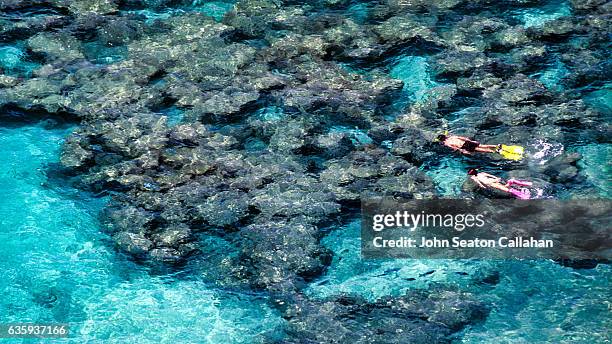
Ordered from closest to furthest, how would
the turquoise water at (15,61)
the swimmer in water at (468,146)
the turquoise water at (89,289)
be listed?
the turquoise water at (89,289) → the swimmer in water at (468,146) → the turquoise water at (15,61)

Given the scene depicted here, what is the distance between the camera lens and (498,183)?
1083 cm

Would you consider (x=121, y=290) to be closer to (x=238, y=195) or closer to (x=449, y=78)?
(x=238, y=195)

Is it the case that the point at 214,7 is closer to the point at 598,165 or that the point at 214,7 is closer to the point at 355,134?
the point at 355,134

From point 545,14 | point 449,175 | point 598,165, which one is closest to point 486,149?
point 449,175

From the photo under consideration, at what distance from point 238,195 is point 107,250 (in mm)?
1781

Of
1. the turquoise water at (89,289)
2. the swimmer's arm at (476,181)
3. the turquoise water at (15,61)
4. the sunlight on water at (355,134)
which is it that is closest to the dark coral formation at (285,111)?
the sunlight on water at (355,134)

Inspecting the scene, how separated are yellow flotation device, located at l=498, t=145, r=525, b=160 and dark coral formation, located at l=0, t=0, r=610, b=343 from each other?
17 cm

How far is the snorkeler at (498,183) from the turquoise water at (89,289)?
3.28 metres

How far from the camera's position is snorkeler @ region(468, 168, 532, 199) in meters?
10.7

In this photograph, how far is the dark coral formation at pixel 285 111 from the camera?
1032 centimetres

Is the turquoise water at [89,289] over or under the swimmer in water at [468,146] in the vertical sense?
under

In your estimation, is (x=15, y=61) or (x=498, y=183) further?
(x=15, y=61)

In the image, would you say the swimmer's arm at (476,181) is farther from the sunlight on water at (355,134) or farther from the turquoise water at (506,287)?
the sunlight on water at (355,134)

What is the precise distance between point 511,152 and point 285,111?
3.31 m
